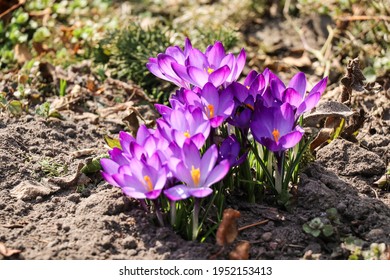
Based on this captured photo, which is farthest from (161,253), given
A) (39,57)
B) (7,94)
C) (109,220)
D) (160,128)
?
(39,57)

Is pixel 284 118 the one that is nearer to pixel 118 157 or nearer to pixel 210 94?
Answer: pixel 210 94

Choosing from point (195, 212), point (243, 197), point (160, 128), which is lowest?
point (243, 197)

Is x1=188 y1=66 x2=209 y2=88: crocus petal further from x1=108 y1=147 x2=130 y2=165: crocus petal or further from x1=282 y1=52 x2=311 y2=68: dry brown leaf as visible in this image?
x1=282 y1=52 x2=311 y2=68: dry brown leaf

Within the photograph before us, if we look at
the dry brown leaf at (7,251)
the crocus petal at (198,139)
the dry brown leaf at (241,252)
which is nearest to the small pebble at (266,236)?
the dry brown leaf at (241,252)

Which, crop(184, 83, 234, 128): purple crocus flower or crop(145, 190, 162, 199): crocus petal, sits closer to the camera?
crop(145, 190, 162, 199): crocus petal

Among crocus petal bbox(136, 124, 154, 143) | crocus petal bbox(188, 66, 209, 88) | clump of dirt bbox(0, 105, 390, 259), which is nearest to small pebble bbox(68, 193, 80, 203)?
clump of dirt bbox(0, 105, 390, 259)

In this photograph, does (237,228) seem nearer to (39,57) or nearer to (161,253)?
(161,253)

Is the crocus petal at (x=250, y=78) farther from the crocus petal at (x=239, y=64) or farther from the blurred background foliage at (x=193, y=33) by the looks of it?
the blurred background foliage at (x=193, y=33)
